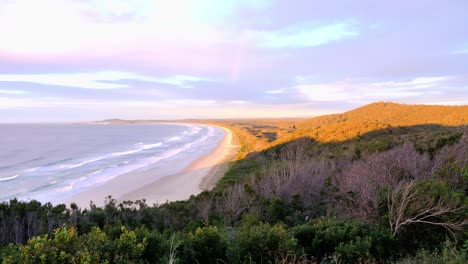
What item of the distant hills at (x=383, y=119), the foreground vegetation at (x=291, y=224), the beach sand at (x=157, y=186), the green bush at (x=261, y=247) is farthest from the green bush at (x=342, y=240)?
the distant hills at (x=383, y=119)

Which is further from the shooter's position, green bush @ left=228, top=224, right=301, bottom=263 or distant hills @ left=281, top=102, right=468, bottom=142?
distant hills @ left=281, top=102, right=468, bottom=142

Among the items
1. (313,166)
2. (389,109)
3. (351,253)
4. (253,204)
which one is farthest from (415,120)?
(351,253)

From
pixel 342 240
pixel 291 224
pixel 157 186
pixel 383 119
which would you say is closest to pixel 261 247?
pixel 342 240

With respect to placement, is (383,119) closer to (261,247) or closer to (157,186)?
(157,186)

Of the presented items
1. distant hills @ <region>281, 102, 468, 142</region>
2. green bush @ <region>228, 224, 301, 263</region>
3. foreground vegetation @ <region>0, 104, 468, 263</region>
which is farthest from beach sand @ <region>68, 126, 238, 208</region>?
green bush @ <region>228, 224, 301, 263</region>

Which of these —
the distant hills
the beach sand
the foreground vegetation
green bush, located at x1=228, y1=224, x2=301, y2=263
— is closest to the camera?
the foreground vegetation

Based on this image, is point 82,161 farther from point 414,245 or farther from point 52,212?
point 414,245

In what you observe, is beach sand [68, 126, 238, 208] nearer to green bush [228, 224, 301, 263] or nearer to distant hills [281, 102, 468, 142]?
distant hills [281, 102, 468, 142]
